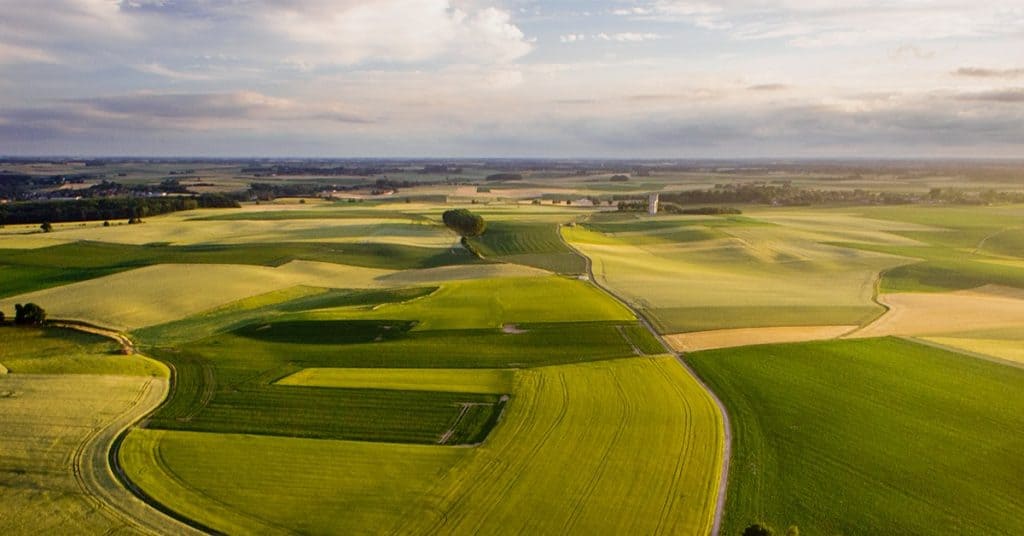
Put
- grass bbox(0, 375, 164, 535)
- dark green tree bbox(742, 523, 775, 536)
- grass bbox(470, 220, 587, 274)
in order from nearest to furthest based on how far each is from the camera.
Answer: dark green tree bbox(742, 523, 775, 536) < grass bbox(0, 375, 164, 535) < grass bbox(470, 220, 587, 274)

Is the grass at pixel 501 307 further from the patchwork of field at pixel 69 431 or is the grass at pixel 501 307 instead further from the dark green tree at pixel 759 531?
the dark green tree at pixel 759 531

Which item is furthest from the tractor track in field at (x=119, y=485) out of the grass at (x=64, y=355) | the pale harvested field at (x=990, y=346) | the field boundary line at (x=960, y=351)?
the pale harvested field at (x=990, y=346)

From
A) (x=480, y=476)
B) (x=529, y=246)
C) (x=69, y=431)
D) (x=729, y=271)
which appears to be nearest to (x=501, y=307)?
(x=480, y=476)

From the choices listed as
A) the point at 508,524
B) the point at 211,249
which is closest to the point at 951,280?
the point at 508,524

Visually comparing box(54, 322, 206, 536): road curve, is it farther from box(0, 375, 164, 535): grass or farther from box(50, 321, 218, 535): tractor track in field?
box(0, 375, 164, 535): grass

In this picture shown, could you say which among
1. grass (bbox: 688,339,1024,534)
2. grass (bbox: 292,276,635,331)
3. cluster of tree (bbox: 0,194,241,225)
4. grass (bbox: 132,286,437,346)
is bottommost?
grass (bbox: 688,339,1024,534)

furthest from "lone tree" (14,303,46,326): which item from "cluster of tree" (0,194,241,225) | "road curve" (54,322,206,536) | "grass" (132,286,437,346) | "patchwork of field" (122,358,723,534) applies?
"cluster of tree" (0,194,241,225)
